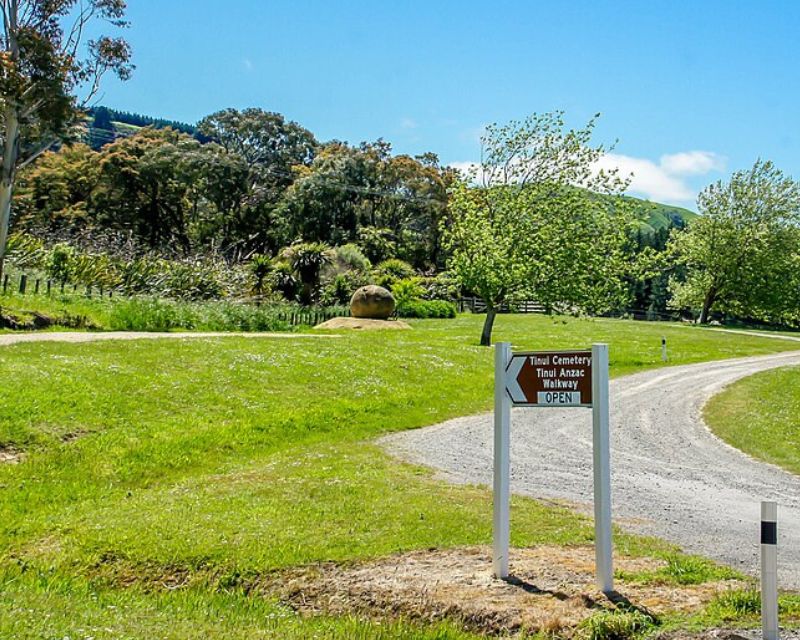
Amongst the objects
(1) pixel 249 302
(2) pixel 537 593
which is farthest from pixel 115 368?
(1) pixel 249 302

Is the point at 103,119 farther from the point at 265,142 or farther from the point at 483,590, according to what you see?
the point at 483,590

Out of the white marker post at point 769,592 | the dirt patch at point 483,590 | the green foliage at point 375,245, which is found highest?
the green foliage at point 375,245

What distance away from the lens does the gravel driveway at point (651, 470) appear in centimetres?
763

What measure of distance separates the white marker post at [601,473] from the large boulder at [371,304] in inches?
1225

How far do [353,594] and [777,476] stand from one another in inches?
309

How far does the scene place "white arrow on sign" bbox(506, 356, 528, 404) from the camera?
20.2 ft

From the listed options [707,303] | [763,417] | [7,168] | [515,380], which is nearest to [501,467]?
[515,380]

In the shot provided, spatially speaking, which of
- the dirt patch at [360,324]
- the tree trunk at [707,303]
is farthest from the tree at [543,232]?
the tree trunk at [707,303]

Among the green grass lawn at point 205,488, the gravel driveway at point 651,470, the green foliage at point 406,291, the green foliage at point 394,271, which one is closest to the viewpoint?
the green grass lawn at point 205,488

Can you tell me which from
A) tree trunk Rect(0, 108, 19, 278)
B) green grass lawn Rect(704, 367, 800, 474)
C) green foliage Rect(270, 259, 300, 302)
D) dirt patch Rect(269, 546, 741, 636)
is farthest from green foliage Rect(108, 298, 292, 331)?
dirt patch Rect(269, 546, 741, 636)

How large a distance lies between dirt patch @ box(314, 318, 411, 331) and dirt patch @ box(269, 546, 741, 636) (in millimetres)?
26910

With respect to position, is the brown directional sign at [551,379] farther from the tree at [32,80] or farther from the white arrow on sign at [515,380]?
the tree at [32,80]

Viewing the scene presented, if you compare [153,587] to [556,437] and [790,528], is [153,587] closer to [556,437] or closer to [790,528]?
[790,528]

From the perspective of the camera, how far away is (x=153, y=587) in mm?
6641
